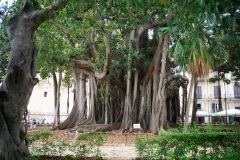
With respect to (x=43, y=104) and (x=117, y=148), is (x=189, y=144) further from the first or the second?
(x=43, y=104)

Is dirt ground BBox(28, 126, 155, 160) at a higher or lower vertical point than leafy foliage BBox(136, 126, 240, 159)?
lower

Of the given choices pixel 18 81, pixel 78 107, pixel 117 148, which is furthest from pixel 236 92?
pixel 18 81

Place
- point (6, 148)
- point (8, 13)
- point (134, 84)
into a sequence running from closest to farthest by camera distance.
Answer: point (6, 148)
point (8, 13)
point (134, 84)

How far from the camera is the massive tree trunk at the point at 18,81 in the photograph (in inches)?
212

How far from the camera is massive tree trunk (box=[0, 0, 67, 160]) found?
5387 millimetres

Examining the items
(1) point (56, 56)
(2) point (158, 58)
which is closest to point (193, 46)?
(2) point (158, 58)

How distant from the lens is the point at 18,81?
225 inches

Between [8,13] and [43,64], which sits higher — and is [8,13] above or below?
above

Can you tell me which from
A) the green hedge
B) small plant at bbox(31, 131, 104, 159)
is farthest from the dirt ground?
the green hedge

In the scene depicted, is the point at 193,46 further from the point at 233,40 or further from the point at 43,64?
the point at 43,64

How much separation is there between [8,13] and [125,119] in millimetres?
8531

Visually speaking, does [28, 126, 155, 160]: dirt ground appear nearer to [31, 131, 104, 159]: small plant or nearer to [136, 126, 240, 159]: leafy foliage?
[31, 131, 104, 159]: small plant

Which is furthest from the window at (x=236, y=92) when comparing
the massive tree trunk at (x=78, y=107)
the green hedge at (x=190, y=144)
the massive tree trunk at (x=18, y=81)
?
the massive tree trunk at (x=18, y=81)

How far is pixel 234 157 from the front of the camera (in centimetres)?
476
